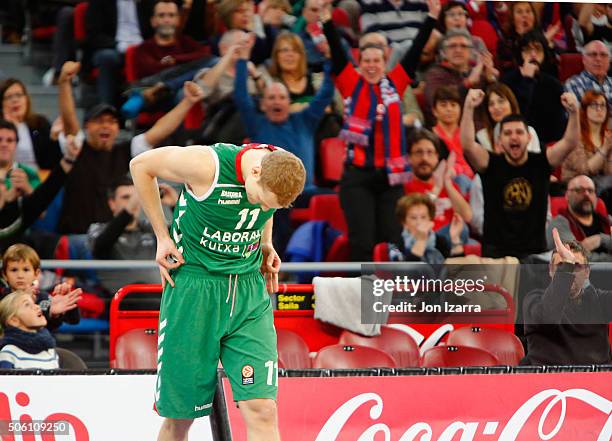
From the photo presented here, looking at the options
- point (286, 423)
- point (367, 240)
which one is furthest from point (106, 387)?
point (367, 240)

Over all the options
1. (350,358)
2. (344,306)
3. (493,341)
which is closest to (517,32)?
(493,341)

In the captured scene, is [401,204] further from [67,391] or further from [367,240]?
[67,391]

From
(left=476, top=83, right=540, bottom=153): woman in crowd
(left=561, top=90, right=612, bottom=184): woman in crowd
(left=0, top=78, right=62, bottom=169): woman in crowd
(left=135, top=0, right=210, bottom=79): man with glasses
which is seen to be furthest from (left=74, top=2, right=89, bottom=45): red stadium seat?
(left=561, top=90, right=612, bottom=184): woman in crowd

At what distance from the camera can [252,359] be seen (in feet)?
12.2

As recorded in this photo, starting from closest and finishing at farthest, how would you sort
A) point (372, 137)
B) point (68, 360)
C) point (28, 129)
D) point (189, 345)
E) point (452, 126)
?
point (189, 345), point (68, 360), point (28, 129), point (372, 137), point (452, 126)

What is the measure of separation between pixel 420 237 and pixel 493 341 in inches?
36.7

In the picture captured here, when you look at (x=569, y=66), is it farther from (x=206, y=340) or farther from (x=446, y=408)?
(x=206, y=340)

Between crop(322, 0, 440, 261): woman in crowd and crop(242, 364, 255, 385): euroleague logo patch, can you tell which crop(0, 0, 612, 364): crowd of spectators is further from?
crop(242, 364, 255, 385): euroleague logo patch

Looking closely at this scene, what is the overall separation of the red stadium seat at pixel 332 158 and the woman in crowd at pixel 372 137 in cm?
5

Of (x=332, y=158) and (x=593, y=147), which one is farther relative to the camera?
(x=593, y=147)

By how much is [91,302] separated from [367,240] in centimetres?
203

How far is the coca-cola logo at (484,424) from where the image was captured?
4749 mm

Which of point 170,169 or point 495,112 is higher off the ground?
point 170,169

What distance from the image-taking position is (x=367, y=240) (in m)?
7.09
